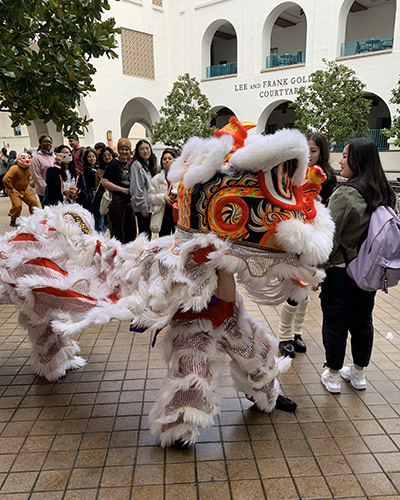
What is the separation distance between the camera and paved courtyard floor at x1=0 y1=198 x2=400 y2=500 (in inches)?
84.4

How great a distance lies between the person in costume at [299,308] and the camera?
3.32m

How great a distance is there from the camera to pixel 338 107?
12062mm

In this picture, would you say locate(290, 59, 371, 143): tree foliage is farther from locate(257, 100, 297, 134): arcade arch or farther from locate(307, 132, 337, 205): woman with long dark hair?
locate(307, 132, 337, 205): woman with long dark hair

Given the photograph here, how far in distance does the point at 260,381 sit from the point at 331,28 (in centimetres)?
1637

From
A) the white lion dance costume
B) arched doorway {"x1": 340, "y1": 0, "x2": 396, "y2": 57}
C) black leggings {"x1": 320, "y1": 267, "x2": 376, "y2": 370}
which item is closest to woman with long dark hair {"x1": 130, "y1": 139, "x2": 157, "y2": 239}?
the white lion dance costume

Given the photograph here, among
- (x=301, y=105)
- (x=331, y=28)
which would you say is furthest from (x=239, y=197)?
(x=331, y=28)

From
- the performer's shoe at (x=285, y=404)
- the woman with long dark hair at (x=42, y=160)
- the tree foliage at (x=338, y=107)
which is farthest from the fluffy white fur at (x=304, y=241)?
the tree foliage at (x=338, y=107)

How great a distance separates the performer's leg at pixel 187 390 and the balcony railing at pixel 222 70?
59.9ft

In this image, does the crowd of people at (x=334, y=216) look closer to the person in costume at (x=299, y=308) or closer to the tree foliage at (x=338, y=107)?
the person in costume at (x=299, y=308)

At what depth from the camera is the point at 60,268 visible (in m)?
2.74

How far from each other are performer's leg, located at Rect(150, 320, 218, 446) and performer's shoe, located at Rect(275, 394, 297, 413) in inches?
26.5

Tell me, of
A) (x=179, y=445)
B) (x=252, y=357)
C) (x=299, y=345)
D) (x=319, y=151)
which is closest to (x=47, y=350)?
(x=179, y=445)

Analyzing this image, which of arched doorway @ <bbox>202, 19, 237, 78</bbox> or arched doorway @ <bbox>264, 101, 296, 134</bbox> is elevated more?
arched doorway @ <bbox>202, 19, 237, 78</bbox>

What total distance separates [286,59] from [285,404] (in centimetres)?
1707
